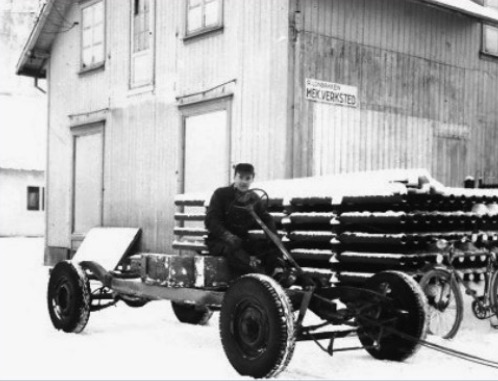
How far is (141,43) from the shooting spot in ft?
50.9

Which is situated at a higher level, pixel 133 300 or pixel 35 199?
pixel 35 199

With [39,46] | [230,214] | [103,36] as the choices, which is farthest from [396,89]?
[39,46]

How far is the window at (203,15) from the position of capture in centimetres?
1322

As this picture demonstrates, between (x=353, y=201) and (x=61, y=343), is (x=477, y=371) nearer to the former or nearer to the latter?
(x=353, y=201)

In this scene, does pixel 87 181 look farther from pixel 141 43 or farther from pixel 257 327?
pixel 257 327

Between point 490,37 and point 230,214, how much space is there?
→ 10.1 m

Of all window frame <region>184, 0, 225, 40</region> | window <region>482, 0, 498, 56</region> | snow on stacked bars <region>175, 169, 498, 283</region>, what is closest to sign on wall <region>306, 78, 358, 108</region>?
window frame <region>184, 0, 225, 40</region>

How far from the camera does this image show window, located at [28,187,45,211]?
35.7 metres

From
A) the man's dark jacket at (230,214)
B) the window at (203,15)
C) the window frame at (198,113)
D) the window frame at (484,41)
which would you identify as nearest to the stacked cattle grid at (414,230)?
the man's dark jacket at (230,214)

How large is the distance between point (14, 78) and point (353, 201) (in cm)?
3207

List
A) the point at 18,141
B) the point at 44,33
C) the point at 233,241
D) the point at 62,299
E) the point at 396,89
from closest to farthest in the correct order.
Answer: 1. the point at 233,241
2. the point at 62,299
3. the point at 396,89
4. the point at 44,33
5. the point at 18,141

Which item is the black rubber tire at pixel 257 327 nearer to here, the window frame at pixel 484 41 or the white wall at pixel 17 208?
the window frame at pixel 484 41

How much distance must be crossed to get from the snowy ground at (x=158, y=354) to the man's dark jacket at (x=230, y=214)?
114 cm

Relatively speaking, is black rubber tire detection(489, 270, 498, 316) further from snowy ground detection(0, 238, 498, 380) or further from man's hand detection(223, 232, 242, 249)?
man's hand detection(223, 232, 242, 249)
